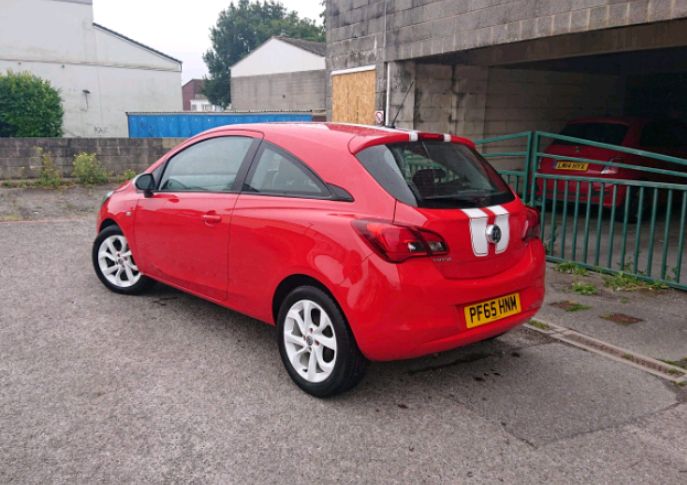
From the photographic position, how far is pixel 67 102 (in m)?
30.8

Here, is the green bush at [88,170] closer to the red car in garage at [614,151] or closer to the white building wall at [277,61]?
the red car in garage at [614,151]

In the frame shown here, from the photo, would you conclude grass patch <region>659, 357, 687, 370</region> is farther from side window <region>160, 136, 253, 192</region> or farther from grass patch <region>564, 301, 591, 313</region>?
side window <region>160, 136, 253, 192</region>

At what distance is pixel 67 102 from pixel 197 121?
15145 millimetres

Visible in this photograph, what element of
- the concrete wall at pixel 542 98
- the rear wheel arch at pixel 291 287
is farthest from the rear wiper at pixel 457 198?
the concrete wall at pixel 542 98

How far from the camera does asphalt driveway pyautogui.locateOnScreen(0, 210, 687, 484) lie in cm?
283

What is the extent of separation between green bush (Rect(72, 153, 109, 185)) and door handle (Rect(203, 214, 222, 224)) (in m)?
9.21

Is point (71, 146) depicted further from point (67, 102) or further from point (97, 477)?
point (67, 102)

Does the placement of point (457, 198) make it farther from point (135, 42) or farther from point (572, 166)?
point (135, 42)

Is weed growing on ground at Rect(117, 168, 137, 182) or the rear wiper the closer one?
the rear wiper

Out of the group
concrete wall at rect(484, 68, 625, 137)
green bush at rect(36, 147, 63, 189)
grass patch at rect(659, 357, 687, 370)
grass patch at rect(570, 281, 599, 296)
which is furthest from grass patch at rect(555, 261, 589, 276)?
green bush at rect(36, 147, 63, 189)

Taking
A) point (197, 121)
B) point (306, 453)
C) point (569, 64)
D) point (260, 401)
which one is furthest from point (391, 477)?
point (197, 121)

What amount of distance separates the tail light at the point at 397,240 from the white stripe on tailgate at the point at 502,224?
0.50m

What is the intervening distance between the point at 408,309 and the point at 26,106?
23.8 metres

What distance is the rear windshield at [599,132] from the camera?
9312 mm
